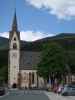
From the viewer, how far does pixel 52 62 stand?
121 m

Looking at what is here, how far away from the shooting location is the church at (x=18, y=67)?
607 feet

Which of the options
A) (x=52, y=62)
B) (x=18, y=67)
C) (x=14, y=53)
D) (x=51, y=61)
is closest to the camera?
(x=51, y=61)

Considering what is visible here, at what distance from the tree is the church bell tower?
193 feet

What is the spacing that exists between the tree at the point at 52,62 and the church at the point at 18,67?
2266 inches

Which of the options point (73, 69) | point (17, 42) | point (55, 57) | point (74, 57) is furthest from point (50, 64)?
point (17, 42)

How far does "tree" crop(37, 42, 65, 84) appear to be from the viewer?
395ft

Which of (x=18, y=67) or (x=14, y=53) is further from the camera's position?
(x=18, y=67)

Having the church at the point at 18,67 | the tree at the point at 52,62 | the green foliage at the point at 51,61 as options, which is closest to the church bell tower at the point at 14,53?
the church at the point at 18,67

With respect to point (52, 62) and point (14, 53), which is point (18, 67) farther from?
point (52, 62)

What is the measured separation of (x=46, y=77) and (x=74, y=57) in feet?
154

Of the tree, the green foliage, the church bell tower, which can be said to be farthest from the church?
the tree

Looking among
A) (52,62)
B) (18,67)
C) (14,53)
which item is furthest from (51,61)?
(18,67)

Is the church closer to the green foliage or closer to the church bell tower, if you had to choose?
the church bell tower

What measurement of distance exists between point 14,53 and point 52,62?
65419mm
